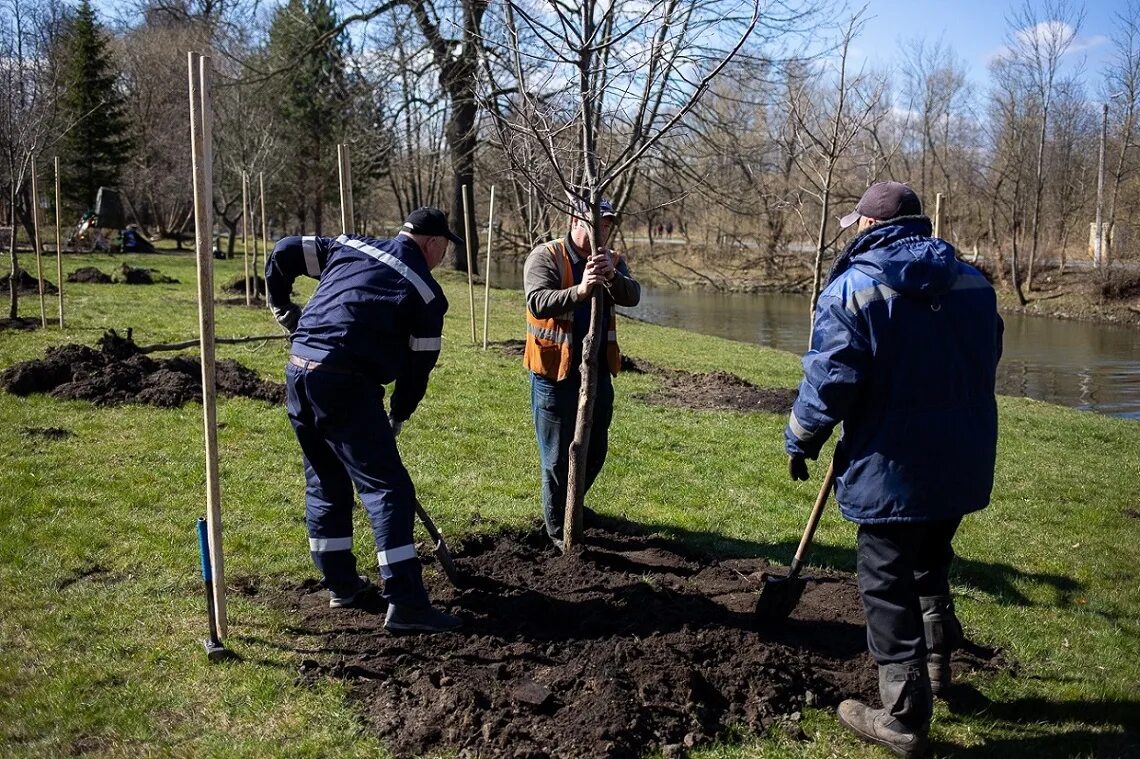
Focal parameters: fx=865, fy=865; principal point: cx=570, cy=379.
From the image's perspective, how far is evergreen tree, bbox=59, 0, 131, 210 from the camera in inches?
1192

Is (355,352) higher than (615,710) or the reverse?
higher

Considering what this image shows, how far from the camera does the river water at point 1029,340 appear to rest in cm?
1686

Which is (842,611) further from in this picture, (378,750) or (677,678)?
(378,750)

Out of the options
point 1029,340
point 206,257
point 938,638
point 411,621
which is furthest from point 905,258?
point 1029,340

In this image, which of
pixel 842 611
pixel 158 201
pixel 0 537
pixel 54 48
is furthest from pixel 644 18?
pixel 158 201

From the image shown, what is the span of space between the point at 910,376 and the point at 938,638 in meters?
1.32

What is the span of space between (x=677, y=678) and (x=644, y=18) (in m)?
3.35

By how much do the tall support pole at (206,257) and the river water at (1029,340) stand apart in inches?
588

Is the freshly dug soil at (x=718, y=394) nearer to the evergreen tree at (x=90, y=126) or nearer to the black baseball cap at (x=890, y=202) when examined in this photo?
the black baseball cap at (x=890, y=202)

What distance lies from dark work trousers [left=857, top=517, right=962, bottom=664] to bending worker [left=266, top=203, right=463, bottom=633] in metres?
1.93

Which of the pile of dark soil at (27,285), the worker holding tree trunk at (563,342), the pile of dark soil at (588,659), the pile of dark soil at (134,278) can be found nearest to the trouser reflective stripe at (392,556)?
the pile of dark soil at (588,659)

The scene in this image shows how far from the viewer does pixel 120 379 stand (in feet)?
28.7

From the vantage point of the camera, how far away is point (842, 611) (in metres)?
4.60

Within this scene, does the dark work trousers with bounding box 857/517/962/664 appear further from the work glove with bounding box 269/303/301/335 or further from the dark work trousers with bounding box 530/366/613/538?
the work glove with bounding box 269/303/301/335
